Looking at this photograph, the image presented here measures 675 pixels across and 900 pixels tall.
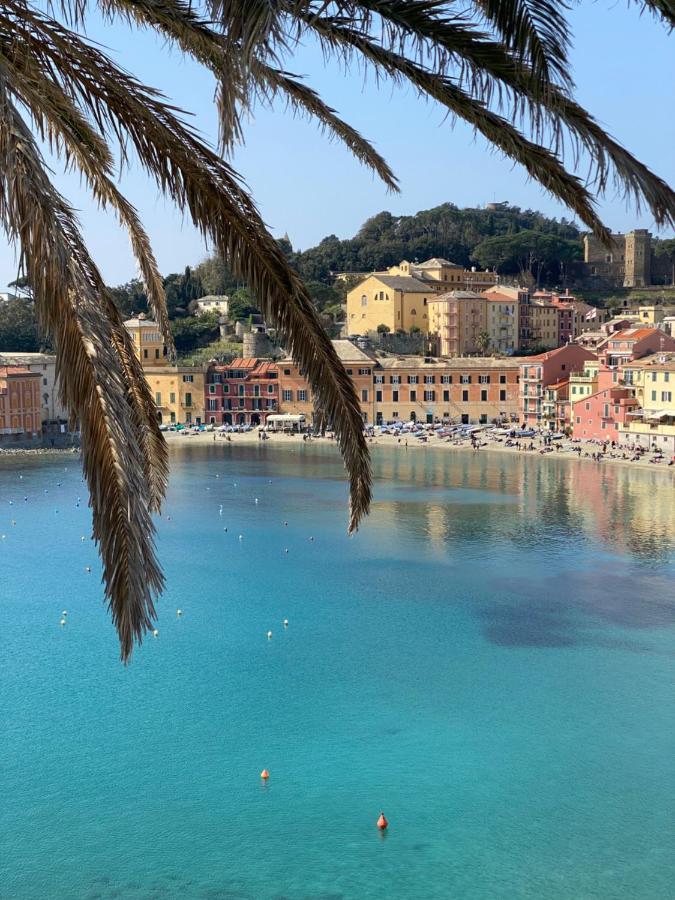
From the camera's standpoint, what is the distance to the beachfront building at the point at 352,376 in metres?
46.4

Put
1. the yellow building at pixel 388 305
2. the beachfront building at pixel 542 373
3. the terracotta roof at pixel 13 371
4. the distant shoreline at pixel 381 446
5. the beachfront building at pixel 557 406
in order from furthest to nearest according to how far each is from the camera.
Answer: the yellow building at pixel 388 305 → the beachfront building at pixel 542 373 → the terracotta roof at pixel 13 371 → the beachfront building at pixel 557 406 → the distant shoreline at pixel 381 446

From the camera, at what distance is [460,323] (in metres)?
53.7

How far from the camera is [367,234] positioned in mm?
78625

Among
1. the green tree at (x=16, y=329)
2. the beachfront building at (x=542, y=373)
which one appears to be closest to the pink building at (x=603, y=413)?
the beachfront building at (x=542, y=373)

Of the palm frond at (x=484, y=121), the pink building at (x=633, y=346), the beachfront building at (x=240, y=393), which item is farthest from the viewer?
the beachfront building at (x=240, y=393)

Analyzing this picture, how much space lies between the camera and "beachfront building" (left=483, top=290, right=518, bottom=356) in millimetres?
55062

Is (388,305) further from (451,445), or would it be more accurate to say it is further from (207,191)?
(207,191)

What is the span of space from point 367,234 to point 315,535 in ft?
187

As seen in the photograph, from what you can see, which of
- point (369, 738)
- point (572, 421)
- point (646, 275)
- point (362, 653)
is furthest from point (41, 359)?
point (646, 275)

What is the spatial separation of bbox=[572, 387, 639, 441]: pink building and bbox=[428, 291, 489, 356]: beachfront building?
42.4 feet

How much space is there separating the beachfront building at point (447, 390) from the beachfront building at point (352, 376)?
0.38 meters

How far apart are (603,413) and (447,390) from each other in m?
8.83

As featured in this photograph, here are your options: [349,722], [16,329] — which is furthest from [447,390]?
[349,722]

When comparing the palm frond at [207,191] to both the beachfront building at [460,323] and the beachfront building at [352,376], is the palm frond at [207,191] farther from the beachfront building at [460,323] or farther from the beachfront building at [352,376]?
the beachfront building at [460,323]
